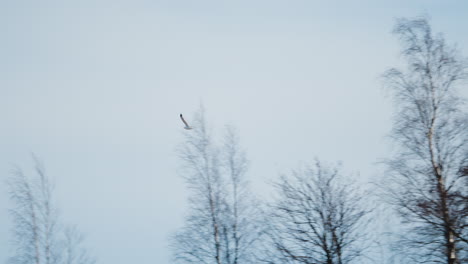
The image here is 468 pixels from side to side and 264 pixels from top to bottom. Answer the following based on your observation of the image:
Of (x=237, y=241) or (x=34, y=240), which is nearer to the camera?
(x=237, y=241)

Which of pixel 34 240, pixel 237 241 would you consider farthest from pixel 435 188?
pixel 34 240

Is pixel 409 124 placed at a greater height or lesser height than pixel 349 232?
greater

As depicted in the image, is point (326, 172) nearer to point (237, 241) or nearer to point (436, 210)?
point (436, 210)

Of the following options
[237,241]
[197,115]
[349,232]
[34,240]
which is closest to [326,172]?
[349,232]

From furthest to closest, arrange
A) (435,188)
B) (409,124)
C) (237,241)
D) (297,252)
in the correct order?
(237,241)
(409,124)
(435,188)
(297,252)

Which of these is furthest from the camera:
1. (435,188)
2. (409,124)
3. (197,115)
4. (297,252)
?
(197,115)

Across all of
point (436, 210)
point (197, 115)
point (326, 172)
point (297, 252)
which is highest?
point (197, 115)

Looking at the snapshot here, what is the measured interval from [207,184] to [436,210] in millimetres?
9426

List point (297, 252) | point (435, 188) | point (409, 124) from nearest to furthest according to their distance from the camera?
point (297, 252), point (435, 188), point (409, 124)

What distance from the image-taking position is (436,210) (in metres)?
16.3

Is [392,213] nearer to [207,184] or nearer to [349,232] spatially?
[349,232]

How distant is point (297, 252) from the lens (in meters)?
16.3

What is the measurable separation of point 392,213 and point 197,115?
9454 millimetres

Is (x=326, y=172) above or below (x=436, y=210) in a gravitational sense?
above
